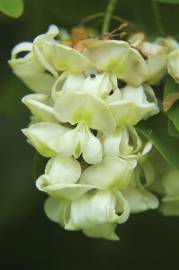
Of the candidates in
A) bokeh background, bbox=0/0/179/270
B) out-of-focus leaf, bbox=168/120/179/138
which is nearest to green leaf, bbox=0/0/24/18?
out-of-focus leaf, bbox=168/120/179/138

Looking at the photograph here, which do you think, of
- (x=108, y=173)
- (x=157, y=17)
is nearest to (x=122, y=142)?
(x=108, y=173)

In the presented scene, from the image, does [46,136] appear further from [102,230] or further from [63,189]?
[102,230]

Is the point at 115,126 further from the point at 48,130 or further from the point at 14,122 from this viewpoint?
the point at 14,122

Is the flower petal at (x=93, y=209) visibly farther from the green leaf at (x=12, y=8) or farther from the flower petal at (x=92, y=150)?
the green leaf at (x=12, y=8)

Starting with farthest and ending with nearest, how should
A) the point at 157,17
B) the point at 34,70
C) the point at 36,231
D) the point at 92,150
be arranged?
1. the point at 36,231
2. the point at 157,17
3. the point at 34,70
4. the point at 92,150

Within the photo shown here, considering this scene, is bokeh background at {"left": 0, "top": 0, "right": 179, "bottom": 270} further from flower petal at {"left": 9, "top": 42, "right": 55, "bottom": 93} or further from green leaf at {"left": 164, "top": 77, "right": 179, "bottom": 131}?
green leaf at {"left": 164, "top": 77, "right": 179, "bottom": 131}

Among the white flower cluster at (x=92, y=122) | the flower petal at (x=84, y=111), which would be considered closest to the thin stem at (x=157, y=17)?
the white flower cluster at (x=92, y=122)
